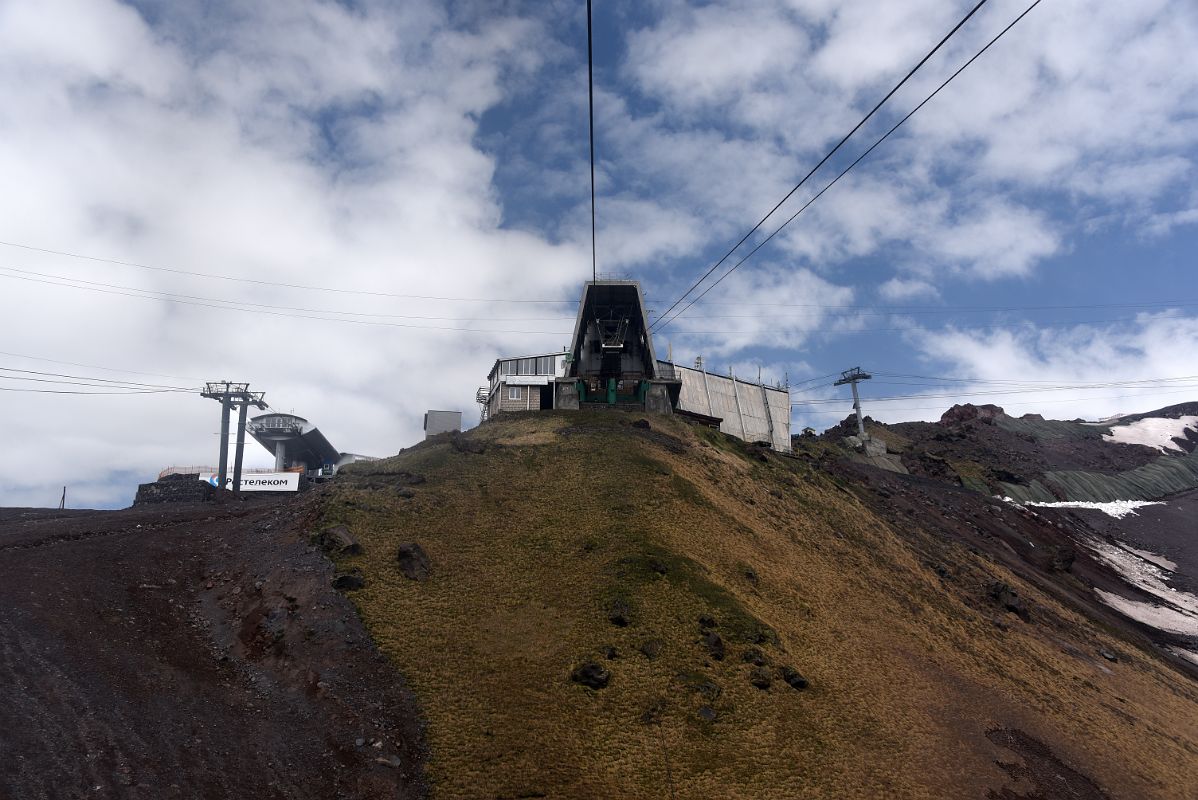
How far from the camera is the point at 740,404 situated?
7756 cm

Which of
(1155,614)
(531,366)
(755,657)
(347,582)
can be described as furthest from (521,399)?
(1155,614)

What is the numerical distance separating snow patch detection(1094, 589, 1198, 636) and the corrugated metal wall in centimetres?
3136

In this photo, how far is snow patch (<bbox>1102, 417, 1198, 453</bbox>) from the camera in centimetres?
11181

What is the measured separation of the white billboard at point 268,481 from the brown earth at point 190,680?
45669mm

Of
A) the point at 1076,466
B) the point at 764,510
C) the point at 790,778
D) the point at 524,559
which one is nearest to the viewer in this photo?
the point at 790,778

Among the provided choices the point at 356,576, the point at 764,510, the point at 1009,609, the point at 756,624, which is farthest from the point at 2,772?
the point at 1009,609

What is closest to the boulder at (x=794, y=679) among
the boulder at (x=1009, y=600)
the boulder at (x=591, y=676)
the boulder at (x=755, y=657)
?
the boulder at (x=755, y=657)

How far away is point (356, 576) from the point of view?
1074 inches

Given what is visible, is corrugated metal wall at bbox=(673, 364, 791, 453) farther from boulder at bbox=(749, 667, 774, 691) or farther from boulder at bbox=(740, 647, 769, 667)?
boulder at bbox=(749, 667, 774, 691)

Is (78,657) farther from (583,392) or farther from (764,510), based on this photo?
(583,392)

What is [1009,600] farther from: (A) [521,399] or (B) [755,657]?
(A) [521,399]

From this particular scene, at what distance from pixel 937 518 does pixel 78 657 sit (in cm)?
5950

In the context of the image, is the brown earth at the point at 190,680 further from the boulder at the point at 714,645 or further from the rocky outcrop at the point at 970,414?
the rocky outcrop at the point at 970,414

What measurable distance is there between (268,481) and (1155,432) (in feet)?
442
